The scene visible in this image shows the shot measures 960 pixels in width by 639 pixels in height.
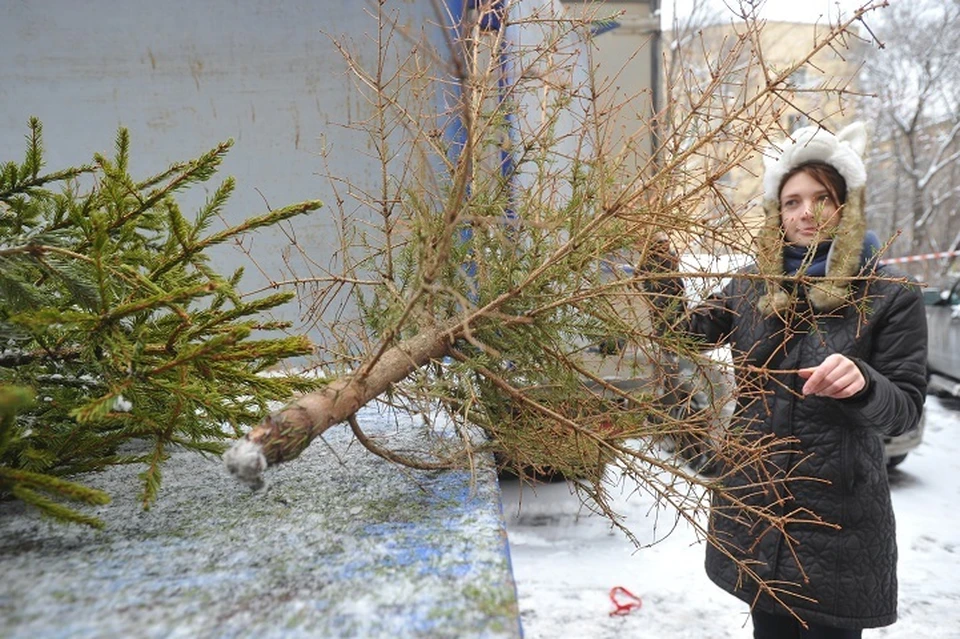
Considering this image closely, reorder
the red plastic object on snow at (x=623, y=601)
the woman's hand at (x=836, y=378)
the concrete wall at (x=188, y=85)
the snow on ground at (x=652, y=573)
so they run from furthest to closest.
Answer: the concrete wall at (x=188, y=85) → the red plastic object on snow at (x=623, y=601) → the snow on ground at (x=652, y=573) → the woman's hand at (x=836, y=378)

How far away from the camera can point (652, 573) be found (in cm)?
393

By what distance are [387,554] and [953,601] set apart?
11.9 ft

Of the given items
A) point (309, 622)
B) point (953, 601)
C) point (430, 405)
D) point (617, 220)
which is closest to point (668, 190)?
point (617, 220)

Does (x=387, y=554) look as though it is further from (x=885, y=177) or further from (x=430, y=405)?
(x=885, y=177)

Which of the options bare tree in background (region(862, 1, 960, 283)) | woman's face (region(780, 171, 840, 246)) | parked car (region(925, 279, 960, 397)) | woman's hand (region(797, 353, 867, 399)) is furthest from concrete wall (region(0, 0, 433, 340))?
bare tree in background (region(862, 1, 960, 283))

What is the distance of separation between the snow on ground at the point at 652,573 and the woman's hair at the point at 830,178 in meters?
1.23

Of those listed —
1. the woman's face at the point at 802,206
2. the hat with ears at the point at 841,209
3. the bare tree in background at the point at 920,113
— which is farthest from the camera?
the bare tree in background at the point at 920,113

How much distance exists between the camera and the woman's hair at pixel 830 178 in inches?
85.7

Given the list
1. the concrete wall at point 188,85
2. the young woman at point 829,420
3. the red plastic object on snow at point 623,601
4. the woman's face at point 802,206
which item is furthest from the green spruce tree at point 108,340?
the red plastic object on snow at point 623,601

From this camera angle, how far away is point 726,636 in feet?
10.7

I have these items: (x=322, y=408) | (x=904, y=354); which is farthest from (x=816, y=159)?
(x=322, y=408)

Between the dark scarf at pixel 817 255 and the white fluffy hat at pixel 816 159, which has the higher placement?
the white fluffy hat at pixel 816 159

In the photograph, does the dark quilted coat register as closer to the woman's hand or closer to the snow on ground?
the woman's hand

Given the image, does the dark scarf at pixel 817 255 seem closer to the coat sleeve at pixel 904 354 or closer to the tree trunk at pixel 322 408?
the coat sleeve at pixel 904 354
